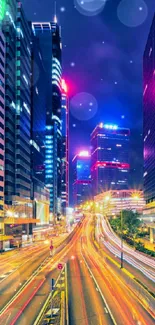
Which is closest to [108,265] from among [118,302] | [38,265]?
[38,265]

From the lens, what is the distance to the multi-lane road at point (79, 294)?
115 ft

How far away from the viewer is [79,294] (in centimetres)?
4494

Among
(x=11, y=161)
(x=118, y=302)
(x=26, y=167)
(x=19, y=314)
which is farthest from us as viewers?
(x=26, y=167)

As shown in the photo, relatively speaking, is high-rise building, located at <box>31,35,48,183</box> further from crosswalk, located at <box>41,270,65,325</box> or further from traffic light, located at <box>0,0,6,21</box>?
crosswalk, located at <box>41,270,65,325</box>

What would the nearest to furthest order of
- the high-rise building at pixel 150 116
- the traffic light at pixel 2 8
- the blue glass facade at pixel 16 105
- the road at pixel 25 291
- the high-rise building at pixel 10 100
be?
1. the road at pixel 25 291
2. the traffic light at pixel 2 8
3. the high-rise building at pixel 10 100
4. the blue glass facade at pixel 16 105
5. the high-rise building at pixel 150 116

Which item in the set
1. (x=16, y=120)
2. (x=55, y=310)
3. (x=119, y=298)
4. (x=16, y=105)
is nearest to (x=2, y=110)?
(x=16, y=120)

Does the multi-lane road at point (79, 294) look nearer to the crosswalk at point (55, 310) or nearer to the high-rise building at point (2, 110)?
the crosswalk at point (55, 310)

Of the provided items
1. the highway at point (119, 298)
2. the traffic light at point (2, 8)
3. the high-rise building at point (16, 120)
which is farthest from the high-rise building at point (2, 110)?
the highway at point (119, 298)

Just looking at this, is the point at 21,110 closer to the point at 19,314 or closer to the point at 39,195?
the point at 39,195

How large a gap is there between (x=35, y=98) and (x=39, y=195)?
169 feet

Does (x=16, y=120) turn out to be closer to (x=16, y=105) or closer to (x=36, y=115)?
(x=16, y=105)

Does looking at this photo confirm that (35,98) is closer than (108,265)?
No

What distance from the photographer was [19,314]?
36.7 metres

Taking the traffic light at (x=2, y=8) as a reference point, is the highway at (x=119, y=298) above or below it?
below
